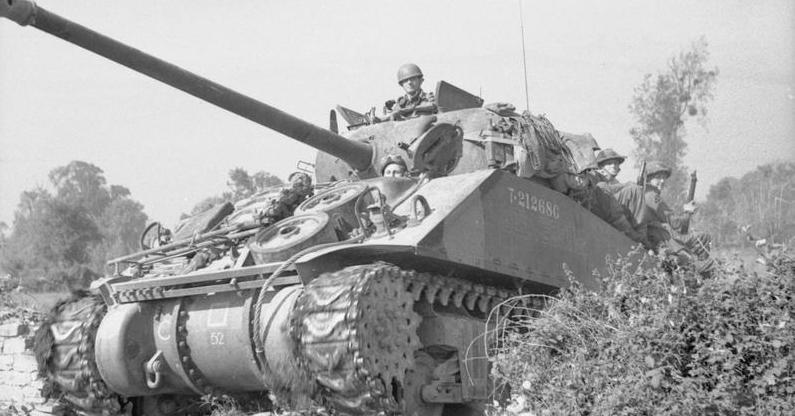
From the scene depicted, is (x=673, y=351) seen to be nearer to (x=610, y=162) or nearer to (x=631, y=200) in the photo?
(x=631, y=200)

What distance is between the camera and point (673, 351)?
6480 millimetres

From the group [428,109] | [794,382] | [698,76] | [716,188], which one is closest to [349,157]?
[428,109]

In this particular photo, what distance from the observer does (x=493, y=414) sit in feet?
24.8

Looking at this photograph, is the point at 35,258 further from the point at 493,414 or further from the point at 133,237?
the point at 493,414

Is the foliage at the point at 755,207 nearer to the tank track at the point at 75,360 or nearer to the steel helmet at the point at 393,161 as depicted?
the steel helmet at the point at 393,161

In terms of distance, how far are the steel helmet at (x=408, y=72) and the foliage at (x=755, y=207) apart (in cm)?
396

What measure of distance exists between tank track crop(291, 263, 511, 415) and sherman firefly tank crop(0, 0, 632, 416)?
0.04 ft

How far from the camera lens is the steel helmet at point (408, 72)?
38.1 ft

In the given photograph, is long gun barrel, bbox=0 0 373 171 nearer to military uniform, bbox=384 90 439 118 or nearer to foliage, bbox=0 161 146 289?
military uniform, bbox=384 90 439 118

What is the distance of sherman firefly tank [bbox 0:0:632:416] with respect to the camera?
728cm

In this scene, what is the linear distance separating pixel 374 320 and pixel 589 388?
156 centimetres

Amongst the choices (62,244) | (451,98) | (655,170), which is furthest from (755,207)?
(62,244)

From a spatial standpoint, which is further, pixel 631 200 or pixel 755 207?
pixel 755 207

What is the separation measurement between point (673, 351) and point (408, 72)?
5.96 m
